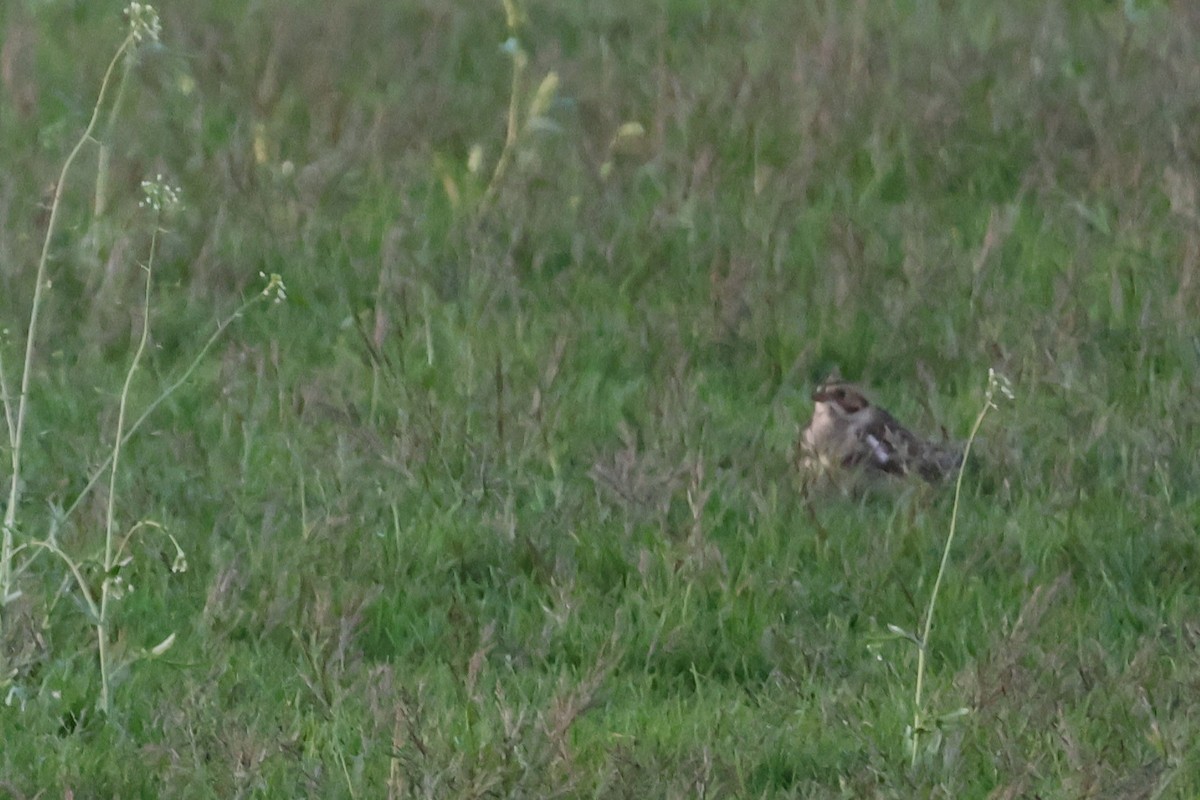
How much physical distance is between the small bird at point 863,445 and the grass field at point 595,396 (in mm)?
109

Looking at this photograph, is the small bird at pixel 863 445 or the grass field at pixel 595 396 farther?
the small bird at pixel 863 445

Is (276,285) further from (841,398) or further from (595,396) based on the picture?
(841,398)

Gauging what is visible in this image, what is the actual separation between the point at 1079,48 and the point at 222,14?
3994 mm

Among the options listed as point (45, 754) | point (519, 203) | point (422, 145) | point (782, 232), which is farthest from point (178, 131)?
point (45, 754)

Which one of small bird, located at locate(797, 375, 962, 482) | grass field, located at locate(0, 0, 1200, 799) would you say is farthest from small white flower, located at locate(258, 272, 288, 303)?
small bird, located at locate(797, 375, 962, 482)

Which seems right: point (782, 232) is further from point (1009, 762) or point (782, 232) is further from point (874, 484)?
point (1009, 762)

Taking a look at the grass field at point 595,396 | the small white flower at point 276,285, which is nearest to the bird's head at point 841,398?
the grass field at point 595,396

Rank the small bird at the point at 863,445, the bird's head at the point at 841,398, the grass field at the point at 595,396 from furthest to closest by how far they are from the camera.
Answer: the bird's head at the point at 841,398, the small bird at the point at 863,445, the grass field at the point at 595,396

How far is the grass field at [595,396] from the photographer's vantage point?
4.35m

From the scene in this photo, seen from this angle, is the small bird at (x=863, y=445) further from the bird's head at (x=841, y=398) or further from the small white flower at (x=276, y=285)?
the small white flower at (x=276, y=285)

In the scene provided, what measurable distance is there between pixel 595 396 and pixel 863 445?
101 cm

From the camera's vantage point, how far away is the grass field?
4.35m

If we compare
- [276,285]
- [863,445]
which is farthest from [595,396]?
[276,285]

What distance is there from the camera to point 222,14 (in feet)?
32.7
